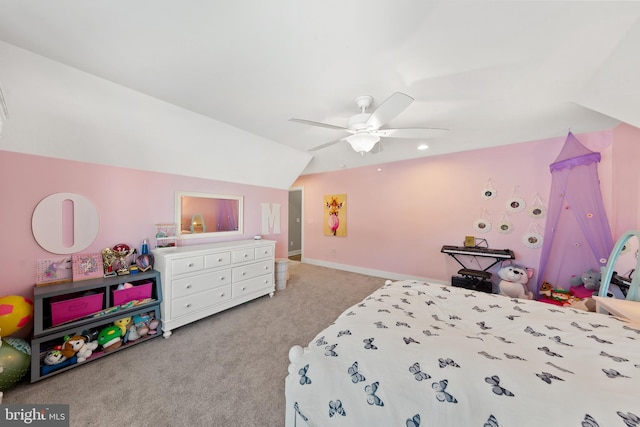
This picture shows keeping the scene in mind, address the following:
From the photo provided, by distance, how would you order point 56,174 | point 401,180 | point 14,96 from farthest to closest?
point 401,180 → point 56,174 → point 14,96

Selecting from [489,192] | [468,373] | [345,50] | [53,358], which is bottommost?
[53,358]

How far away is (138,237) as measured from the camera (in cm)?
244

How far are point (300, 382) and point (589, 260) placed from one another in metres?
3.66

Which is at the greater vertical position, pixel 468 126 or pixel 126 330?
pixel 468 126

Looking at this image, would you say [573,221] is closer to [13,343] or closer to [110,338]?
[110,338]

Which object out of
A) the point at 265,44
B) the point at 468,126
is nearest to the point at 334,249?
the point at 468,126

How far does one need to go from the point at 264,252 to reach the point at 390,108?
8.47 ft

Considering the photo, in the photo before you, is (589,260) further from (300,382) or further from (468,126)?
(300,382)

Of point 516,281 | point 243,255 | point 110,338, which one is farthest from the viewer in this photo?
point 243,255

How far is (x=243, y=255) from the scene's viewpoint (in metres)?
2.95

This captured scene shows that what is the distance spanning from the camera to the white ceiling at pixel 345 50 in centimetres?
115

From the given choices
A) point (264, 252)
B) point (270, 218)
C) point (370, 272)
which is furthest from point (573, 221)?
point (270, 218)

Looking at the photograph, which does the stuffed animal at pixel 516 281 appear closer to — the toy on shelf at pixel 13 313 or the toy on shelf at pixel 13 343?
the toy on shelf at pixel 13 343

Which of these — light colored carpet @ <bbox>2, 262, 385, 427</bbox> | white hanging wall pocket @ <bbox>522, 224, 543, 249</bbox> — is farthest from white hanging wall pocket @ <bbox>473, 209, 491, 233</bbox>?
light colored carpet @ <bbox>2, 262, 385, 427</bbox>
